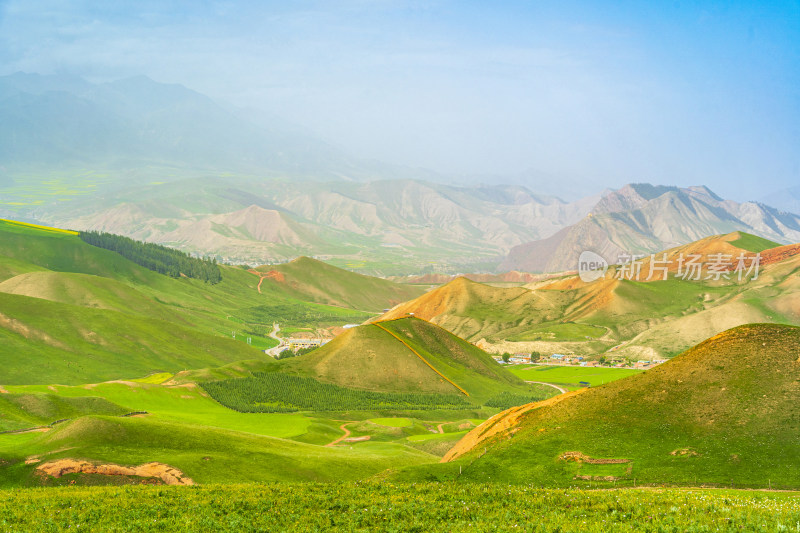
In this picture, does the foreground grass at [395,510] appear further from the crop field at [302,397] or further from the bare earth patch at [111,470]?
the crop field at [302,397]

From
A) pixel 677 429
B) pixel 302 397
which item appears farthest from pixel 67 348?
pixel 677 429

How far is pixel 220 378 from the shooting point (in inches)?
6102

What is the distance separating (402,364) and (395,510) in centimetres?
14403

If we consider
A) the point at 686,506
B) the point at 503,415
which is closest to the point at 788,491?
the point at 686,506

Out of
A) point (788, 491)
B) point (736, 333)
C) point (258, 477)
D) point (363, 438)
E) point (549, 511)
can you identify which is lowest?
point (363, 438)

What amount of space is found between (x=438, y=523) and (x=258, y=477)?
33.2 meters

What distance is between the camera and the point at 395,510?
107ft

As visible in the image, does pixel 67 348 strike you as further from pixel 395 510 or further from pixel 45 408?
pixel 395 510

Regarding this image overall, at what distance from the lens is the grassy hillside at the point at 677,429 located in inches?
1939

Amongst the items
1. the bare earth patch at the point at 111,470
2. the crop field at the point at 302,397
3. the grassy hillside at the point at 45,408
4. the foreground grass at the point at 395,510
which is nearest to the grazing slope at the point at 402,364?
the crop field at the point at 302,397

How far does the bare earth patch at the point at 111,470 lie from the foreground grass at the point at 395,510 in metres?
14.6

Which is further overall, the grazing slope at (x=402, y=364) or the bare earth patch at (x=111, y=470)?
the grazing slope at (x=402, y=364)

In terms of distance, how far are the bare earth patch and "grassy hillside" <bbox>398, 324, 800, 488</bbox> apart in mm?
22912

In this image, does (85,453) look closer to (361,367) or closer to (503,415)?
(503,415)
